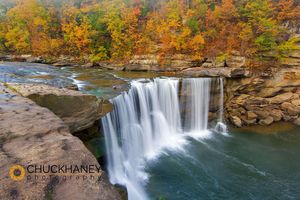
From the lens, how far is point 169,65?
16.9 m

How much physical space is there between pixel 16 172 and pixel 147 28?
1964cm

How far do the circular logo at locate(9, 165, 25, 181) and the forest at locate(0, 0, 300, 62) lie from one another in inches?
598

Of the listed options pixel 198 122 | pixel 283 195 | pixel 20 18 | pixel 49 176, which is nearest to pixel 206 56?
pixel 198 122

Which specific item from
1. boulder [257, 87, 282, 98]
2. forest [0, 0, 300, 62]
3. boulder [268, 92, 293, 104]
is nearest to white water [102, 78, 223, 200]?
boulder [257, 87, 282, 98]

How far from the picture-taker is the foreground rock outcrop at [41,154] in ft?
6.52

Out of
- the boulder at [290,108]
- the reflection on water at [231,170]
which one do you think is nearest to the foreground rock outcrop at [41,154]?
the reflection on water at [231,170]

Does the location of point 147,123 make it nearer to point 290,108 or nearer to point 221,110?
point 221,110

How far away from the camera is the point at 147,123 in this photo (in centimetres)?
1029

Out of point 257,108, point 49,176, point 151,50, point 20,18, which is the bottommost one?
point 257,108

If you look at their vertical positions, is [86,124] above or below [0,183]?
below

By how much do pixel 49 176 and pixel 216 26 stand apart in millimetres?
Answer: 18291

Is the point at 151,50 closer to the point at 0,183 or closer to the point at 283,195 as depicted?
the point at 283,195

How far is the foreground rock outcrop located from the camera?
1987 millimetres
